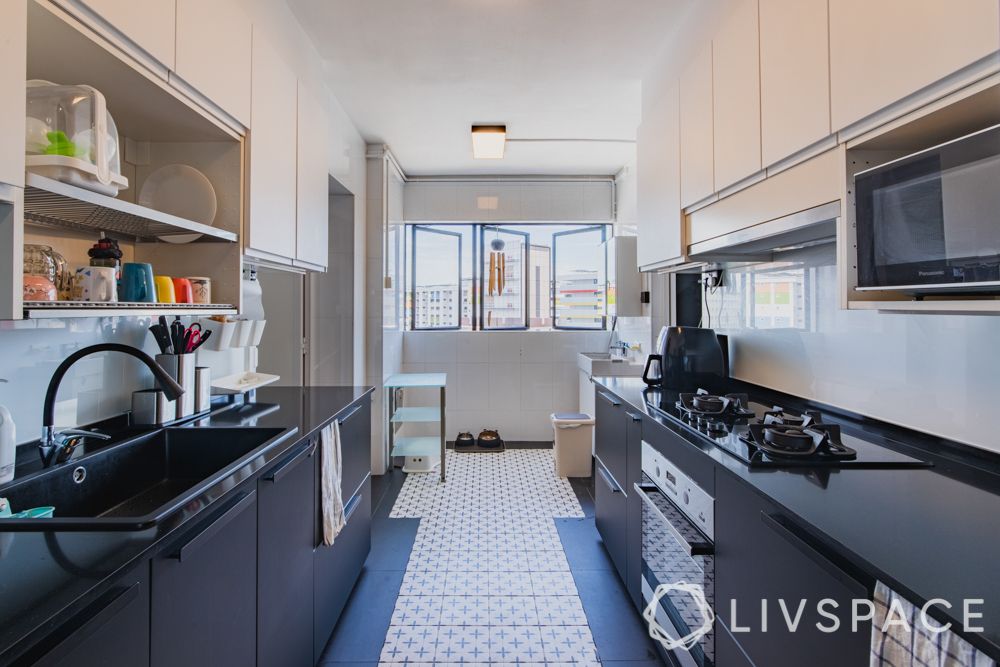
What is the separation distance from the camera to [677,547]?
4.66 ft

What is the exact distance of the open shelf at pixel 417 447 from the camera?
3.55 metres

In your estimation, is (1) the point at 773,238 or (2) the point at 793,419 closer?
(2) the point at 793,419

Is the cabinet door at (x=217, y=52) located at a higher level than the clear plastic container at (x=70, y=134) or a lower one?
higher

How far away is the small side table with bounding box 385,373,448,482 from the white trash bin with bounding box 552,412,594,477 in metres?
0.90

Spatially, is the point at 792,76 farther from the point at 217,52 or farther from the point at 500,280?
the point at 500,280

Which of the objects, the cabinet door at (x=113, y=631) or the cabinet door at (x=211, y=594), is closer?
the cabinet door at (x=113, y=631)

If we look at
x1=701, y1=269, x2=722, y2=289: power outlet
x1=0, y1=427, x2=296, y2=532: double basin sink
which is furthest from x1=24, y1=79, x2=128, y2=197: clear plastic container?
x1=701, y1=269, x2=722, y2=289: power outlet

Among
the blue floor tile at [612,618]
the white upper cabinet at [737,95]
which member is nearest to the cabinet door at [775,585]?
the blue floor tile at [612,618]

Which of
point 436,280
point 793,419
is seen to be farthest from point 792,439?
point 436,280

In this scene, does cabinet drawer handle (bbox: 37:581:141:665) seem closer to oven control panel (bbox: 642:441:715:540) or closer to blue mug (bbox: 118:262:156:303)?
blue mug (bbox: 118:262:156:303)

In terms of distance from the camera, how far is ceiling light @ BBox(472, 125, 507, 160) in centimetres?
332

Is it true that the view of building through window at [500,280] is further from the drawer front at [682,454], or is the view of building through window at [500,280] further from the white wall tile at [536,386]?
the drawer front at [682,454]

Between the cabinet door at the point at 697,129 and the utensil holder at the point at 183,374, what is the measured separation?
81.5 inches

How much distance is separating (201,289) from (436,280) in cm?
322
